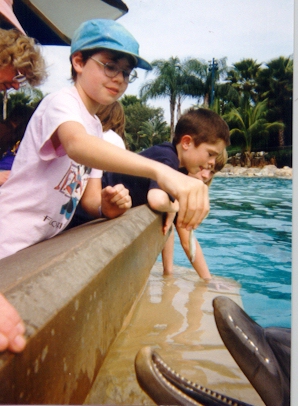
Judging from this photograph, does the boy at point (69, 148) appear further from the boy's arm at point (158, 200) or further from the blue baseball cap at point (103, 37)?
the boy's arm at point (158, 200)

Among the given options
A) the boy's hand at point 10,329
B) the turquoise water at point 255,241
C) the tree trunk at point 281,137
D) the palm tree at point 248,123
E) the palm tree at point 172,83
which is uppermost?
the palm tree at point 172,83

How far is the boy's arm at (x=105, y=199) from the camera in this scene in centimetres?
81

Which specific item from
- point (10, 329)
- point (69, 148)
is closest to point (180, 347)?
point (69, 148)

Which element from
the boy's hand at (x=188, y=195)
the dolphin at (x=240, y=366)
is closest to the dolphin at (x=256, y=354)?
the dolphin at (x=240, y=366)

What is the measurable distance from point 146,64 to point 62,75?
0.49 feet

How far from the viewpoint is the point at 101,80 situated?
2.33 ft

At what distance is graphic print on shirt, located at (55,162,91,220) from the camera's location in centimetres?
71

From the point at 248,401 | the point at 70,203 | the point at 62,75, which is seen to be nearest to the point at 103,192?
the point at 70,203

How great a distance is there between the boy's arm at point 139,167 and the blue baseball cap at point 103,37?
148 mm

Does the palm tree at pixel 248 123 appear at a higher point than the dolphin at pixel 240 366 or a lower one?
higher

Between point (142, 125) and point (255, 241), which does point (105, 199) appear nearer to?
point (142, 125)

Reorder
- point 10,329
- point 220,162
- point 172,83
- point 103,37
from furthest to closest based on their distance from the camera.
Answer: point 220,162 → point 172,83 → point 103,37 → point 10,329

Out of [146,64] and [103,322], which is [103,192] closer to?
[146,64]

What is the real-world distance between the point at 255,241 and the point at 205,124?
0.84 ft
